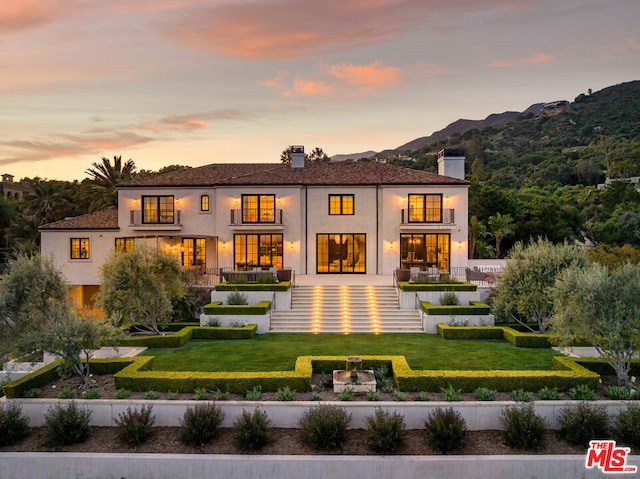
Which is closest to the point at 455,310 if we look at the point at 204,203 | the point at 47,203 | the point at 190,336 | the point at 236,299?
the point at 236,299

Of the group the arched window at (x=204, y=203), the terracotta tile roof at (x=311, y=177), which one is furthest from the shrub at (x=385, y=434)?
the arched window at (x=204, y=203)

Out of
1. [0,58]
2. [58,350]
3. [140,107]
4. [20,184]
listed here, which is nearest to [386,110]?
[140,107]

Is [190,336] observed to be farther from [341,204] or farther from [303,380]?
[341,204]

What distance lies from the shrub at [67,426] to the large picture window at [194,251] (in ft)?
58.5

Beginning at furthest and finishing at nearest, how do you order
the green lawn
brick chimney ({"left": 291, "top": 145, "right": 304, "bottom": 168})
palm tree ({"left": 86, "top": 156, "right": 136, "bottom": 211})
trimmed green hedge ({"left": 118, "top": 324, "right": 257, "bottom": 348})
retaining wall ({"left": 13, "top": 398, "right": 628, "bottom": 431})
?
palm tree ({"left": 86, "top": 156, "right": 136, "bottom": 211})
brick chimney ({"left": 291, "top": 145, "right": 304, "bottom": 168})
trimmed green hedge ({"left": 118, "top": 324, "right": 257, "bottom": 348})
the green lawn
retaining wall ({"left": 13, "top": 398, "right": 628, "bottom": 431})

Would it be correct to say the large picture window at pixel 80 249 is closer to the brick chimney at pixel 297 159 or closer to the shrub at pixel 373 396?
the brick chimney at pixel 297 159

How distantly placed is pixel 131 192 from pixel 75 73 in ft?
25.0

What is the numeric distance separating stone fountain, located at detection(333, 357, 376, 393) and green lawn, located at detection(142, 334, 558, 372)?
1.83 metres

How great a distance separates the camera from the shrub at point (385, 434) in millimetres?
9320

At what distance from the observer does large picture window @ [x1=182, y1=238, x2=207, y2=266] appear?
90.8ft

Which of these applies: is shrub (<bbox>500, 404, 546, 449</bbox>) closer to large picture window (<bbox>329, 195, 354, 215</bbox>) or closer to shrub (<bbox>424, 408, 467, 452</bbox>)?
shrub (<bbox>424, 408, 467, 452</bbox>)

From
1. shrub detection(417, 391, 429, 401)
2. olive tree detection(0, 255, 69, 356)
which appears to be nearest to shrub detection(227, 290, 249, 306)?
olive tree detection(0, 255, 69, 356)

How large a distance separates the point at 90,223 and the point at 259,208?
440 inches

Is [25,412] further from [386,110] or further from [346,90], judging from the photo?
[386,110]
